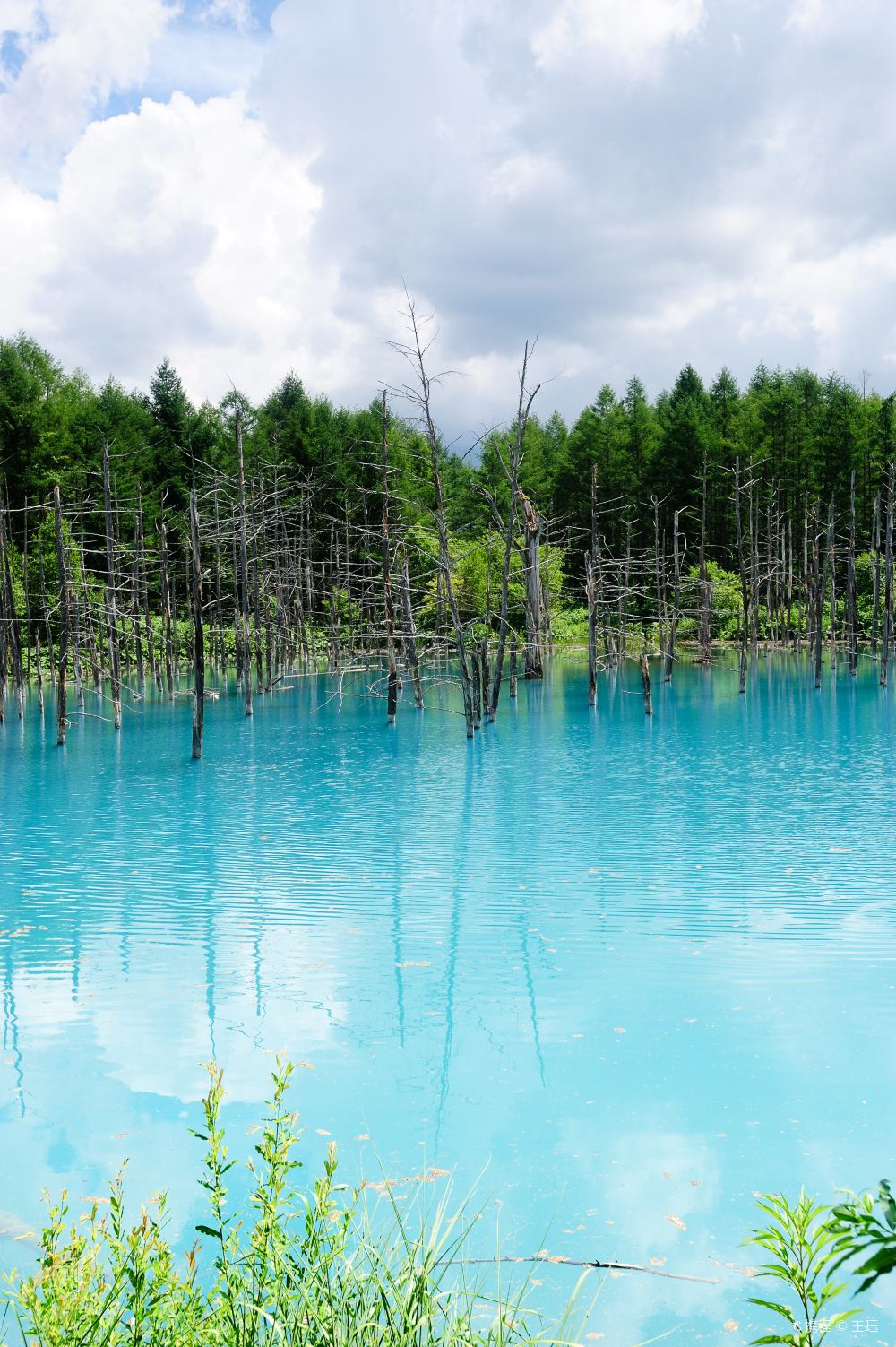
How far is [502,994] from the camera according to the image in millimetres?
7730

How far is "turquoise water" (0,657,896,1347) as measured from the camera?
5.18m

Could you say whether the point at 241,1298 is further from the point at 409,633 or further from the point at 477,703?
the point at 477,703

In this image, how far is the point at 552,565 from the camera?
4881cm

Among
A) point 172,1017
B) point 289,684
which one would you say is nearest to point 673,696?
point 289,684

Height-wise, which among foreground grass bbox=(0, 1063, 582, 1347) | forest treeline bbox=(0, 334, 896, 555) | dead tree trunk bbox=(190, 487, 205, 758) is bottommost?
foreground grass bbox=(0, 1063, 582, 1347)

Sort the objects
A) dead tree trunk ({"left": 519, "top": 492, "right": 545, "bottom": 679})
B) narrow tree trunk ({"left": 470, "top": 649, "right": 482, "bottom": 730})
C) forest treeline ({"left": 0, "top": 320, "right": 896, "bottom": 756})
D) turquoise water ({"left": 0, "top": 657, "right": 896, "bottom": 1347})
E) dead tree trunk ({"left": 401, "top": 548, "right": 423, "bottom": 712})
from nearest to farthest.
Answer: turquoise water ({"left": 0, "top": 657, "right": 896, "bottom": 1347})
narrow tree trunk ({"left": 470, "top": 649, "right": 482, "bottom": 730})
dead tree trunk ({"left": 401, "top": 548, "right": 423, "bottom": 712})
dead tree trunk ({"left": 519, "top": 492, "right": 545, "bottom": 679})
forest treeline ({"left": 0, "top": 320, "right": 896, "bottom": 756})

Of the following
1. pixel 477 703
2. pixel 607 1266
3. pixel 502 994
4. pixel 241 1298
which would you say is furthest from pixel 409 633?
pixel 241 1298

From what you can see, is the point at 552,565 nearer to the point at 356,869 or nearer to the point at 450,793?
the point at 450,793

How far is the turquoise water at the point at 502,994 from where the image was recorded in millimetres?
5180

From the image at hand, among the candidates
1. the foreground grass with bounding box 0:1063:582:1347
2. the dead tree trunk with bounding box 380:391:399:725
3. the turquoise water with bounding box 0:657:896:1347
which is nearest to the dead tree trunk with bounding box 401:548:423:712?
the dead tree trunk with bounding box 380:391:399:725

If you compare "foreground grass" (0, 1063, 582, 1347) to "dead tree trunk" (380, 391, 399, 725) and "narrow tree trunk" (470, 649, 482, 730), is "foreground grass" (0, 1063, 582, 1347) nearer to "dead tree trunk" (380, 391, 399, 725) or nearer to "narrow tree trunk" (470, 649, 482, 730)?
"dead tree trunk" (380, 391, 399, 725)

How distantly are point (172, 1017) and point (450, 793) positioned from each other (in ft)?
29.8

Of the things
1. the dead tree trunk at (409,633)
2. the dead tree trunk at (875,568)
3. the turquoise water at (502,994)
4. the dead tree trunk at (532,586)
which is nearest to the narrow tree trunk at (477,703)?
the dead tree trunk at (409,633)

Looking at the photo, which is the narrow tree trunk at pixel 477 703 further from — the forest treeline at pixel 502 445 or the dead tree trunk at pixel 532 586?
the forest treeline at pixel 502 445
